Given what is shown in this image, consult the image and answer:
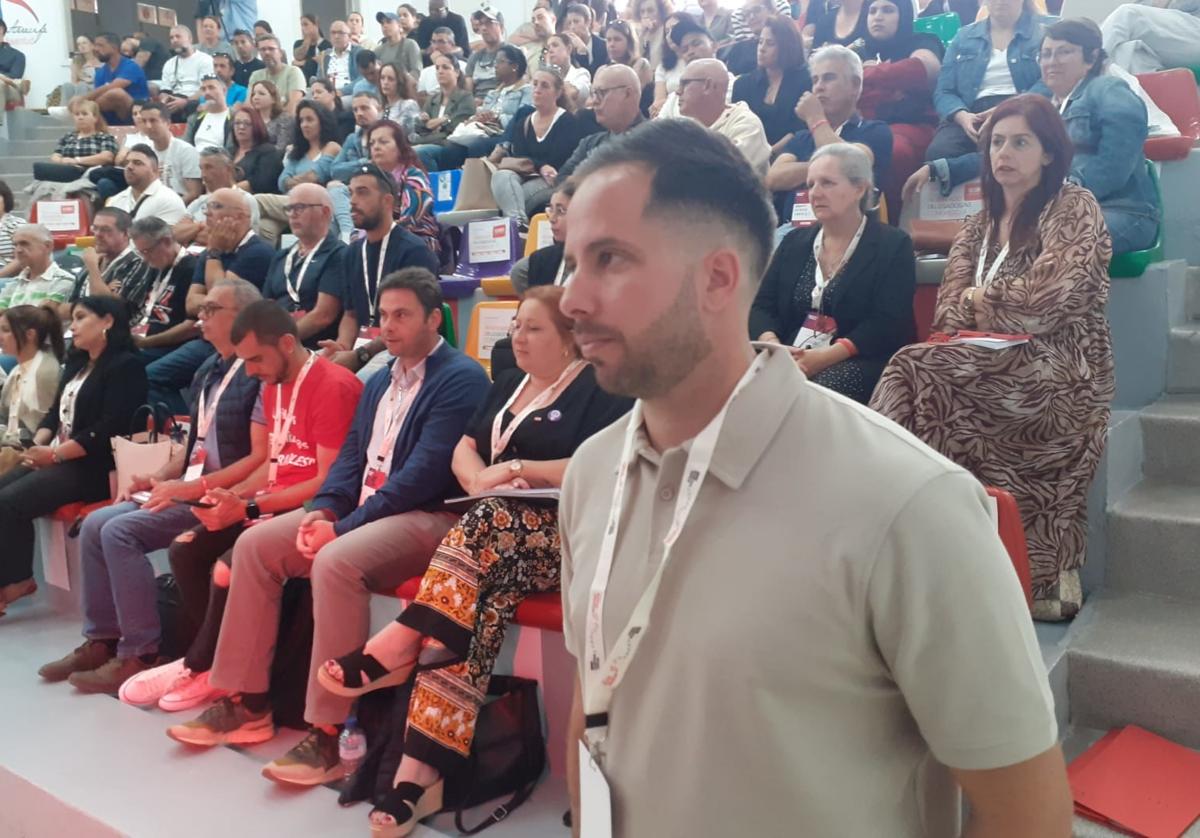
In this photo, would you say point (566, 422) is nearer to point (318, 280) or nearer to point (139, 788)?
point (139, 788)

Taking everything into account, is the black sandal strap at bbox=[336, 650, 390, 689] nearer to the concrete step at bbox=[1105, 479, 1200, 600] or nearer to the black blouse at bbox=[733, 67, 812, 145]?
the concrete step at bbox=[1105, 479, 1200, 600]

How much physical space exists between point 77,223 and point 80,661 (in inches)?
196

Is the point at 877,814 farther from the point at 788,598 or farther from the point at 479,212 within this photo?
the point at 479,212

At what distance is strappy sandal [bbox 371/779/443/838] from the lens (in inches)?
87.1

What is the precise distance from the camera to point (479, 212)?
18.1 feet

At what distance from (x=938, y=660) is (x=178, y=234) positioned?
6.06 meters

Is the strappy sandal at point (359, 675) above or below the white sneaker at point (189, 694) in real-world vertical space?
above

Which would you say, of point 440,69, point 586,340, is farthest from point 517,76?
point 586,340

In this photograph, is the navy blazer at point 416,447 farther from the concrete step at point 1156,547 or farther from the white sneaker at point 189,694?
the concrete step at point 1156,547

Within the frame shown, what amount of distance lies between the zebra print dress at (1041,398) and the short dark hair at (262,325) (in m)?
1.96

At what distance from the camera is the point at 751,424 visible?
825mm

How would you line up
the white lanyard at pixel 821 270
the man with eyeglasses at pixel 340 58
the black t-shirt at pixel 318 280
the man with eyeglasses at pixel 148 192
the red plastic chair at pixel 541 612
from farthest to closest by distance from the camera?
the man with eyeglasses at pixel 340 58, the man with eyeglasses at pixel 148 192, the black t-shirt at pixel 318 280, the white lanyard at pixel 821 270, the red plastic chair at pixel 541 612

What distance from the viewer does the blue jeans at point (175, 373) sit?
471 cm

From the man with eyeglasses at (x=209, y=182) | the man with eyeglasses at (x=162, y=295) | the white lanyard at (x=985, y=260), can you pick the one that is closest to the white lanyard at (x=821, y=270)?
the white lanyard at (x=985, y=260)
